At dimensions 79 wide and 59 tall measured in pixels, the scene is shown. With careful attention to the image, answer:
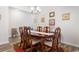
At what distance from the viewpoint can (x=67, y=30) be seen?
5.97 ft

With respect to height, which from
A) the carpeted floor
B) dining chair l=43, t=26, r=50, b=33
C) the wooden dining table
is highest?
dining chair l=43, t=26, r=50, b=33

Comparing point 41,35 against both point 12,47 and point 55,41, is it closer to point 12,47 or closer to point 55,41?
point 55,41

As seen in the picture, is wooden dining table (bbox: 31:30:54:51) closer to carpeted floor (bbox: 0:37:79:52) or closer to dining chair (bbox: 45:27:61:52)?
dining chair (bbox: 45:27:61:52)

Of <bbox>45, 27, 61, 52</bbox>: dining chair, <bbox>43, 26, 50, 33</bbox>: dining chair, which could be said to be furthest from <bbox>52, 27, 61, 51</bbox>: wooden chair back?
<bbox>43, 26, 50, 33</bbox>: dining chair

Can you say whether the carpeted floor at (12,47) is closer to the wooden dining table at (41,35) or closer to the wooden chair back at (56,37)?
the wooden chair back at (56,37)

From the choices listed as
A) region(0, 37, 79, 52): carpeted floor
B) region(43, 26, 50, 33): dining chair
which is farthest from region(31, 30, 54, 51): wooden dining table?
region(0, 37, 79, 52): carpeted floor

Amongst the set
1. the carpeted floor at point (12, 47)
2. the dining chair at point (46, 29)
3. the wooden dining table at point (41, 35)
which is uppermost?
the dining chair at point (46, 29)

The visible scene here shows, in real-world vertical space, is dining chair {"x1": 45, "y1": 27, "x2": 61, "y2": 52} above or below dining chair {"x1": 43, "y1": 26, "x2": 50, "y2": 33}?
below

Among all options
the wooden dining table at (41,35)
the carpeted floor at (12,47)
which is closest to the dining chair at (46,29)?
the wooden dining table at (41,35)

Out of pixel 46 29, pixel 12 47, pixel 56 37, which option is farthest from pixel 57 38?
pixel 12 47

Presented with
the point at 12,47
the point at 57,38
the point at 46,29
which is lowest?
the point at 12,47

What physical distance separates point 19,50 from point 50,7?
3.17 feet
